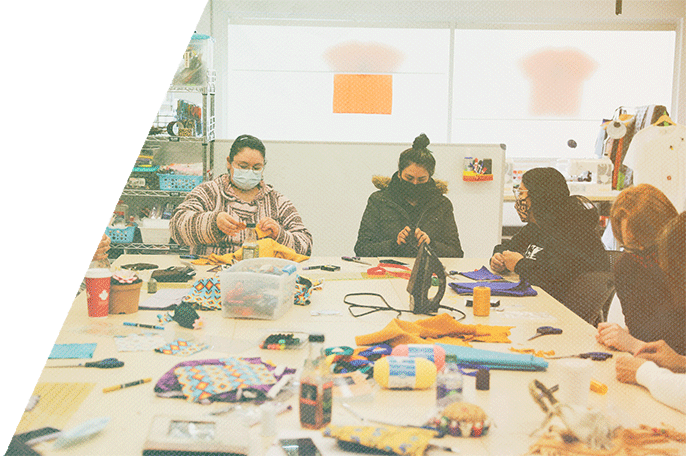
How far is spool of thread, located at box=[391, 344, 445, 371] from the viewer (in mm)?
1358

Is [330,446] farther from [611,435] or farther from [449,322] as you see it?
[449,322]

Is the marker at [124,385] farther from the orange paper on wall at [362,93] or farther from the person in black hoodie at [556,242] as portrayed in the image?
the orange paper on wall at [362,93]

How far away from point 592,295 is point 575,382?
1135 millimetres

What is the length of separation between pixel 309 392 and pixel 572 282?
1570mm

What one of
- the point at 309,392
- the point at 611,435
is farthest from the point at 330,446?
the point at 611,435

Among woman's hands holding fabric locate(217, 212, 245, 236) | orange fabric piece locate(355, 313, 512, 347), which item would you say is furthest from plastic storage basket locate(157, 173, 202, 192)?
orange fabric piece locate(355, 313, 512, 347)

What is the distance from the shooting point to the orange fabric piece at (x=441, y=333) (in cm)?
154

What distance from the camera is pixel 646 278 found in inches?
66.9

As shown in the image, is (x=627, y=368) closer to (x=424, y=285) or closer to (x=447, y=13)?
(x=424, y=285)

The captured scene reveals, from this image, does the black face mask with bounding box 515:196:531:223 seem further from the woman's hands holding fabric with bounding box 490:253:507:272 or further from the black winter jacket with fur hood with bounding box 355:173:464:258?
the black winter jacket with fur hood with bounding box 355:173:464:258

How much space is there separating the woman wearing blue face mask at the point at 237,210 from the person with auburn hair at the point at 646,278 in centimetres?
145

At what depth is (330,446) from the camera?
1038mm

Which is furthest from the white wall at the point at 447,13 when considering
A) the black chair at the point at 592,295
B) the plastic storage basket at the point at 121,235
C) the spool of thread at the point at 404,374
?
the spool of thread at the point at 404,374

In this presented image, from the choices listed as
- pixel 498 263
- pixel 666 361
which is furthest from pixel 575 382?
pixel 498 263
